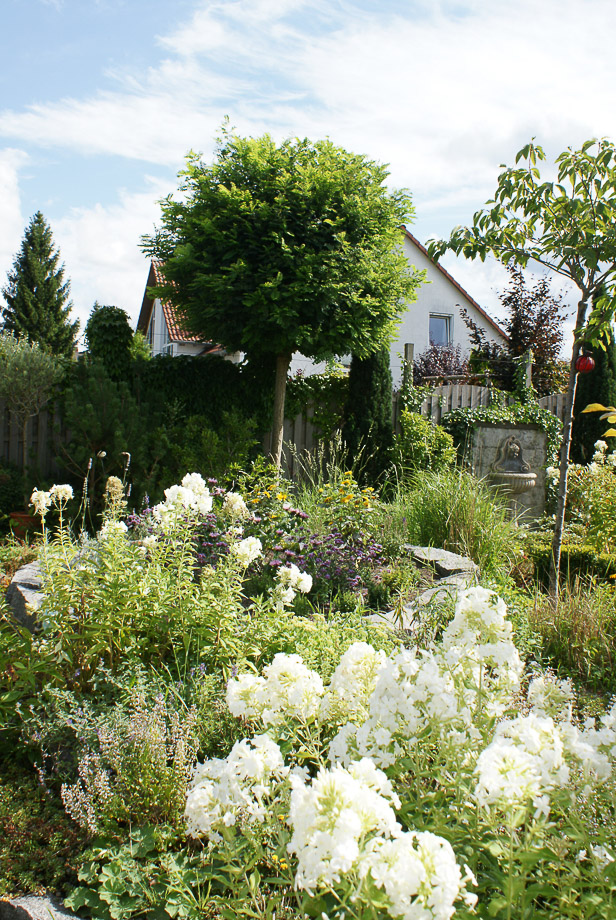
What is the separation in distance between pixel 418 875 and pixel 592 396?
12.3 meters

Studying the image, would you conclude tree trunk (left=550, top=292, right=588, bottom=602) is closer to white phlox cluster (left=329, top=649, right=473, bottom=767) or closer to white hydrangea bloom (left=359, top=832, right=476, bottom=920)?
white phlox cluster (left=329, top=649, right=473, bottom=767)

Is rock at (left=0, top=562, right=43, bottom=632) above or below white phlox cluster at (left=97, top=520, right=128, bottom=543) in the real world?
below

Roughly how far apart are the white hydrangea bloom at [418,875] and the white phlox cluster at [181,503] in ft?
7.05

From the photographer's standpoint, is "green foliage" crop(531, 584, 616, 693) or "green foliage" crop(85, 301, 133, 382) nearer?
"green foliage" crop(531, 584, 616, 693)

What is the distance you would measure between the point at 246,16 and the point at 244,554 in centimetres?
299

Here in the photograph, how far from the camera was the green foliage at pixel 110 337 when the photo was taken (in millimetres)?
8016

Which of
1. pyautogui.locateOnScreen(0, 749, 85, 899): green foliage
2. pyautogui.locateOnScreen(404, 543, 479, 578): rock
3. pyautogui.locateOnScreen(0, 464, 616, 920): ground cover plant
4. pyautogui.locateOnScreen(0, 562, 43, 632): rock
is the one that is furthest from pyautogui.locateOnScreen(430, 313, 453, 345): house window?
pyautogui.locateOnScreen(0, 749, 85, 899): green foliage

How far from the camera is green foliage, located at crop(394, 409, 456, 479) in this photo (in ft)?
29.8

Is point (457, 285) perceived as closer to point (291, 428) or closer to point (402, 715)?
point (291, 428)

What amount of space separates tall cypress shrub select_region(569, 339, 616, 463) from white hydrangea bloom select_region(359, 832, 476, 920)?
11.7 m

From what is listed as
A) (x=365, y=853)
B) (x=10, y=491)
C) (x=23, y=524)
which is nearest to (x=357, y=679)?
(x=365, y=853)

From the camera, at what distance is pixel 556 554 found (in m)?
4.64

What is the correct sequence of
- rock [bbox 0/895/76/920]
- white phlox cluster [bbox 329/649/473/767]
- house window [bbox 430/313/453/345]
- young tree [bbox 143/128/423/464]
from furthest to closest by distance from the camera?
house window [bbox 430/313/453/345]
young tree [bbox 143/128/423/464]
rock [bbox 0/895/76/920]
white phlox cluster [bbox 329/649/473/767]

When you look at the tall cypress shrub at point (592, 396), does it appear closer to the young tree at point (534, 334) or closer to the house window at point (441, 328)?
the young tree at point (534, 334)
